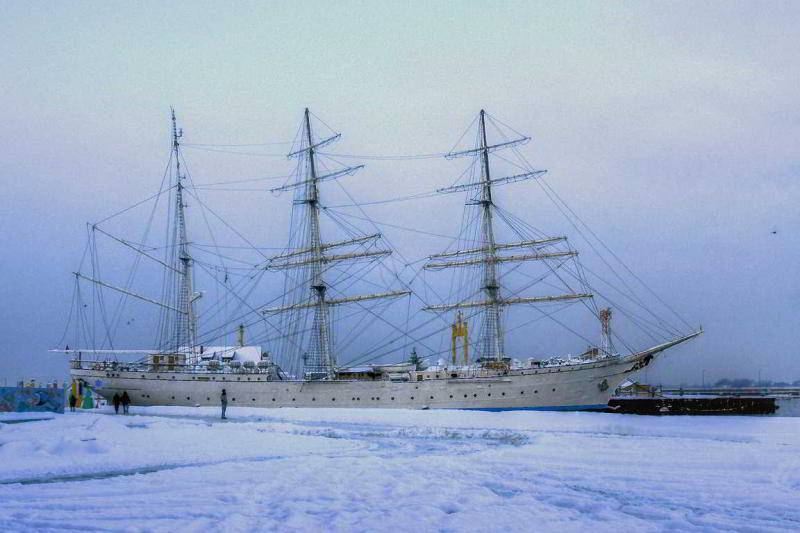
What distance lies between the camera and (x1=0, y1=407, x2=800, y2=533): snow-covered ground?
10.3 m

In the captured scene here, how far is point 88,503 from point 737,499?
11.2m

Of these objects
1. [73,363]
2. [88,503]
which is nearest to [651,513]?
[88,503]

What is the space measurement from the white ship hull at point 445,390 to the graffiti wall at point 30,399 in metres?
19.1

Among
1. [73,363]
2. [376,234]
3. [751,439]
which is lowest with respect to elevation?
[751,439]

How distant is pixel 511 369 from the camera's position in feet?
173

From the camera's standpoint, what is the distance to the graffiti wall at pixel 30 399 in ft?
115

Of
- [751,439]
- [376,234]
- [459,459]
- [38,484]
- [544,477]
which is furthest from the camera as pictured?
[376,234]

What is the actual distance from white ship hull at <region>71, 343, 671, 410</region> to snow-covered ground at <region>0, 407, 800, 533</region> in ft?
88.4

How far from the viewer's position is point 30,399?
3588 centimetres

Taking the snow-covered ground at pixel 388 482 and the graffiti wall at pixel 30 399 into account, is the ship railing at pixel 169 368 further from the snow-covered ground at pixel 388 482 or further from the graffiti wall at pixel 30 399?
the snow-covered ground at pixel 388 482

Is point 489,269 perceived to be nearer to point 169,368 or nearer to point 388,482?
point 169,368

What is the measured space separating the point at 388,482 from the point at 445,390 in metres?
38.3

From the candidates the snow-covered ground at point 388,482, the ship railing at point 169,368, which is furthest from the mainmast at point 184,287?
the snow-covered ground at point 388,482

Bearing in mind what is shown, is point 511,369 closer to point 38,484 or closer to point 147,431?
point 147,431
